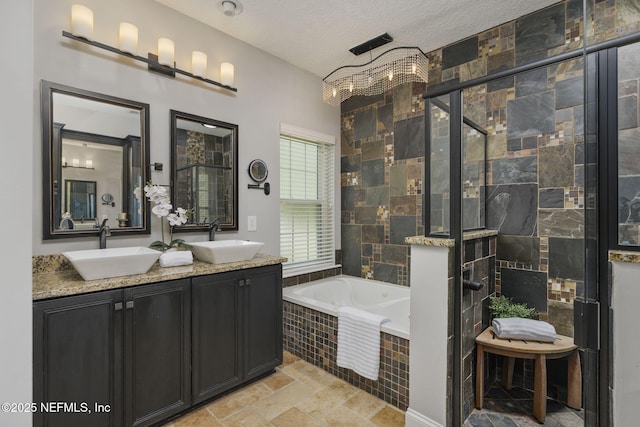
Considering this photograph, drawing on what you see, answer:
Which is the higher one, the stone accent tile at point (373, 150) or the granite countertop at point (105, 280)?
the stone accent tile at point (373, 150)

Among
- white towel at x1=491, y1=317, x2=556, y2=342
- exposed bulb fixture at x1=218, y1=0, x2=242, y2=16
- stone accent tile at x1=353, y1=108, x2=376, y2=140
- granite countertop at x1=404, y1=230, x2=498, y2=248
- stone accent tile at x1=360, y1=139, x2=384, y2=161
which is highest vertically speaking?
exposed bulb fixture at x1=218, y1=0, x2=242, y2=16

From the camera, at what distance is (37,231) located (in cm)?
183

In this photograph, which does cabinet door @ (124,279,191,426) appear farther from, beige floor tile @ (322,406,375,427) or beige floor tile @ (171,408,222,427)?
beige floor tile @ (322,406,375,427)

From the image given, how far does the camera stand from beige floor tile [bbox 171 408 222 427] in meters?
1.88

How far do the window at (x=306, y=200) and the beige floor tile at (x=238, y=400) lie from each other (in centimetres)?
116

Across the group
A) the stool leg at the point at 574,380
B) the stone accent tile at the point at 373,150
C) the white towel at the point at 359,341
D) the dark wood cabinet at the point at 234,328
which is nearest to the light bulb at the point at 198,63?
the dark wood cabinet at the point at 234,328

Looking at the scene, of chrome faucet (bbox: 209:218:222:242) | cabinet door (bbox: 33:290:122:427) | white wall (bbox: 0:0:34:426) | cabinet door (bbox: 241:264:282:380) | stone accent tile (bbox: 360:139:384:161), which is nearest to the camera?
white wall (bbox: 0:0:34:426)

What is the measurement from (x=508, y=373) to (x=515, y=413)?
27 centimetres

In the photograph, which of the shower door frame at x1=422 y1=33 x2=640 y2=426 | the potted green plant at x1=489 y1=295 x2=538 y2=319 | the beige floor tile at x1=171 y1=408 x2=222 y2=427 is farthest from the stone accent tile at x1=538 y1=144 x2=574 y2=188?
the beige floor tile at x1=171 y1=408 x2=222 y2=427

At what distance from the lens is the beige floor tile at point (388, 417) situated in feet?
6.23

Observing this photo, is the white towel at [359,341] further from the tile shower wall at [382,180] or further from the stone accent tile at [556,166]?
the stone accent tile at [556,166]

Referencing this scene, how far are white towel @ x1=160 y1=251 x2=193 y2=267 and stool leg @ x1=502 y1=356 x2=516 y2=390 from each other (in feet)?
7.75

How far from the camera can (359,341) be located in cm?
220

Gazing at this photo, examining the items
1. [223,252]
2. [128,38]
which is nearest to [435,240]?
[223,252]
